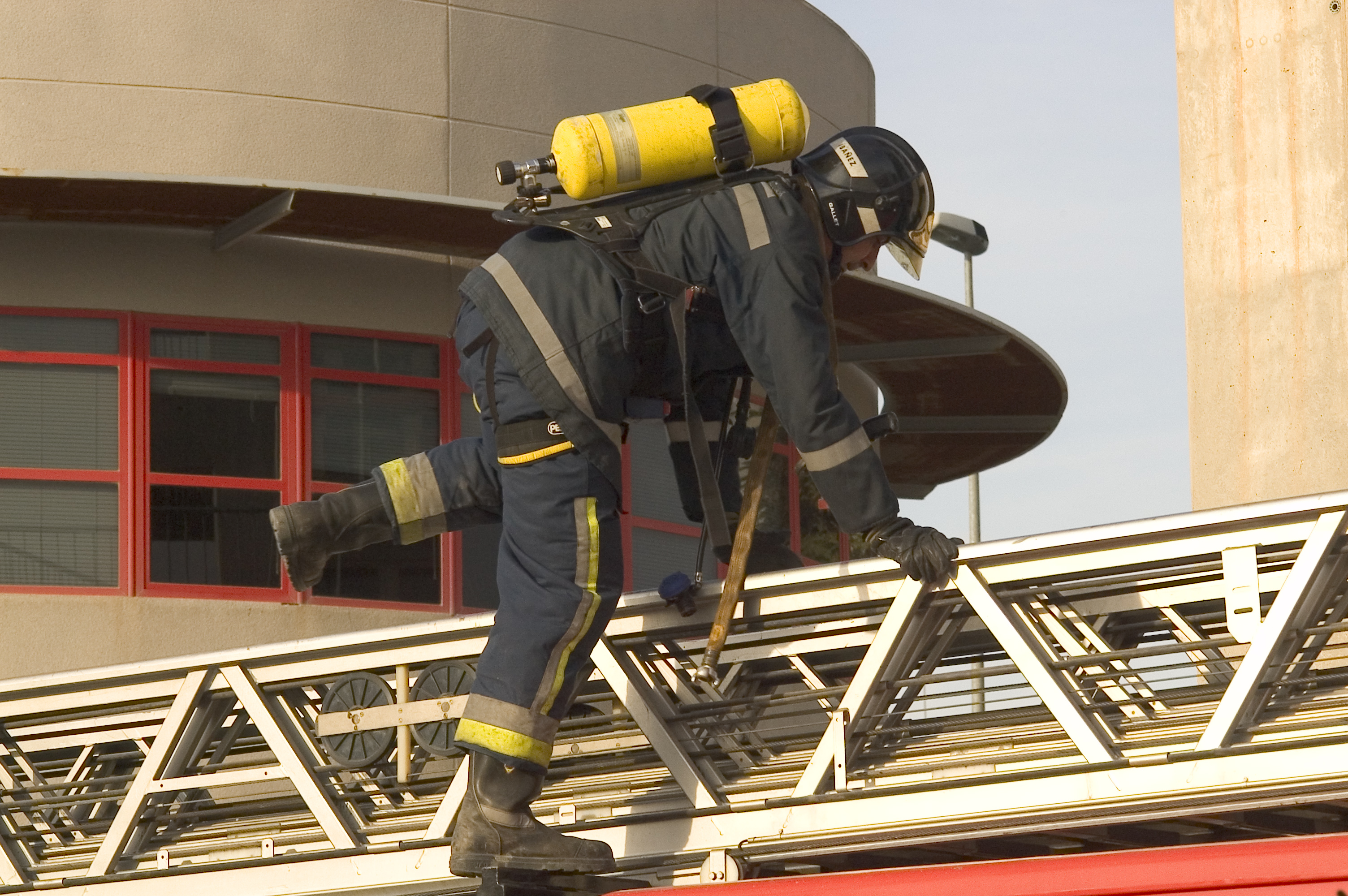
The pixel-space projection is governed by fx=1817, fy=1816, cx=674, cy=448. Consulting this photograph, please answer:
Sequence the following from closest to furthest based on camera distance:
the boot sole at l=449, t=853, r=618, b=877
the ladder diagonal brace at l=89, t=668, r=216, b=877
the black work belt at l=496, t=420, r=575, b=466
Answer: the boot sole at l=449, t=853, r=618, b=877
the black work belt at l=496, t=420, r=575, b=466
the ladder diagonal brace at l=89, t=668, r=216, b=877

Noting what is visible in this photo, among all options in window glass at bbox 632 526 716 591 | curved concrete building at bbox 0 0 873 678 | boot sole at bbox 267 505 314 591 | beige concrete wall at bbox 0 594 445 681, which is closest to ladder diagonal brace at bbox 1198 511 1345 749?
boot sole at bbox 267 505 314 591

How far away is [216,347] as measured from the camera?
33.7 ft

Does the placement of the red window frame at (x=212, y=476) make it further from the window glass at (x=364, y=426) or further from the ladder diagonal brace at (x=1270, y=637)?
the ladder diagonal brace at (x=1270, y=637)

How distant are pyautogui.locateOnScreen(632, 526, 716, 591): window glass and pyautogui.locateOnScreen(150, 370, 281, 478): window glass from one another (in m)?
2.22

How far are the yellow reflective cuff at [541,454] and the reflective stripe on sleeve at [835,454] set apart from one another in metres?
0.64

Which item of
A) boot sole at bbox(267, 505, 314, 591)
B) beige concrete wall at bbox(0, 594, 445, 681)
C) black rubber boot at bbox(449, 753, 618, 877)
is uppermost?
boot sole at bbox(267, 505, 314, 591)

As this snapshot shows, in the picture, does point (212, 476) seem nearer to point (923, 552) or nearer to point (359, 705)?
point (359, 705)

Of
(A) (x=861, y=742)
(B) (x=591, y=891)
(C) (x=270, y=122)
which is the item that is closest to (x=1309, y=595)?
(A) (x=861, y=742)

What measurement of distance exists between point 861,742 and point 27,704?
9.18 ft

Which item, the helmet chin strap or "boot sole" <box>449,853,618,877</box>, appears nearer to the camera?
"boot sole" <box>449,853,618,877</box>

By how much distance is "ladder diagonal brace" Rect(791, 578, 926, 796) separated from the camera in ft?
14.6

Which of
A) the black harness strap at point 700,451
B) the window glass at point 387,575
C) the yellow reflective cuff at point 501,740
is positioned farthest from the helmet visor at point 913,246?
the window glass at point 387,575

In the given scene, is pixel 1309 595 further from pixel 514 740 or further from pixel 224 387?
pixel 224 387

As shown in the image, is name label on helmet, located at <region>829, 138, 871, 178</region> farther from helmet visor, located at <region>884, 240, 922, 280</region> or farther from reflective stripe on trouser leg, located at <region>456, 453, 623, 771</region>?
reflective stripe on trouser leg, located at <region>456, 453, 623, 771</region>
